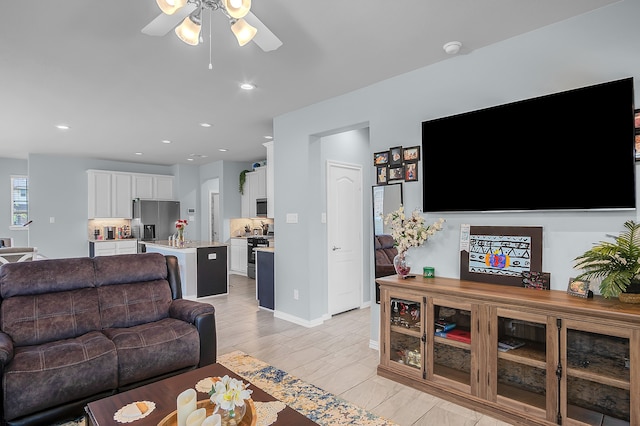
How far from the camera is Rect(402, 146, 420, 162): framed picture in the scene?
3.27m

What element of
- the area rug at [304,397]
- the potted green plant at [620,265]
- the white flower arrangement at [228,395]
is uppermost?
the potted green plant at [620,265]

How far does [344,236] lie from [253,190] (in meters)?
3.87

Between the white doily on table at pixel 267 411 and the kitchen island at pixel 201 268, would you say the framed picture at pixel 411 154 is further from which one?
the kitchen island at pixel 201 268

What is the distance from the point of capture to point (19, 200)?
817 centimetres

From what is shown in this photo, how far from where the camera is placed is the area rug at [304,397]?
2.37 meters

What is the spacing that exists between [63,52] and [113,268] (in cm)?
183

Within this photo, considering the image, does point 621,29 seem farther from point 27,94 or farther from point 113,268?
point 27,94

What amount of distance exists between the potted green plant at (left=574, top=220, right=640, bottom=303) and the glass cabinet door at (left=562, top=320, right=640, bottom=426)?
0.24 meters

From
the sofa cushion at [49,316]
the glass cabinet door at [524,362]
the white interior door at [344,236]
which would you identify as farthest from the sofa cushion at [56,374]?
the white interior door at [344,236]

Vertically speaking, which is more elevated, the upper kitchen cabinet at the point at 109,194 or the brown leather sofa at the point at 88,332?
the upper kitchen cabinet at the point at 109,194

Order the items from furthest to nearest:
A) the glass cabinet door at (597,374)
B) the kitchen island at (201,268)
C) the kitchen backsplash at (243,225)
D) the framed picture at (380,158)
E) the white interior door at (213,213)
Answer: the white interior door at (213,213) < the kitchen backsplash at (243,225) < the kitchen island at (201,268) < the framed picture at (380,158) < the glass cabinet door at (597,374)

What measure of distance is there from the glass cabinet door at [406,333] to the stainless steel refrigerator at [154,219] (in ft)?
23.3

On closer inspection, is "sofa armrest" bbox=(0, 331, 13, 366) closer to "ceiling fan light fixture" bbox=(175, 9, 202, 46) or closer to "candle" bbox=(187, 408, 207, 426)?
"candle" bbox=(187, 408, 207, 426)

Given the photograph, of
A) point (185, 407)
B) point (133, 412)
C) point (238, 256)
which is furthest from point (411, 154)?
point (238, 256)
